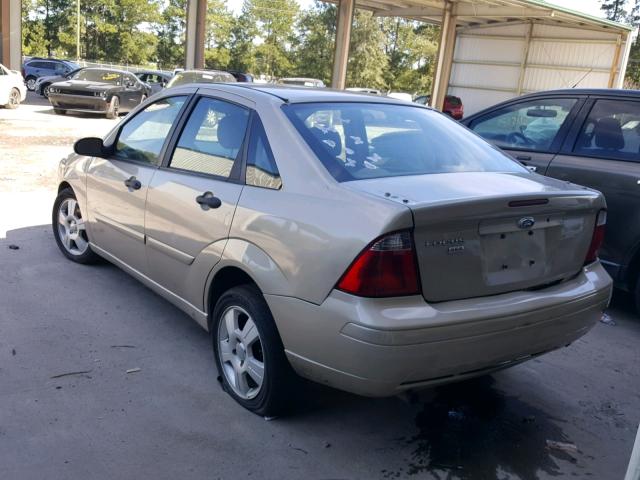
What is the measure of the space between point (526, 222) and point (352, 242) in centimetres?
86

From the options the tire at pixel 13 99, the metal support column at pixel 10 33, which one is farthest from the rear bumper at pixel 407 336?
the metal support column at pixel 10 33

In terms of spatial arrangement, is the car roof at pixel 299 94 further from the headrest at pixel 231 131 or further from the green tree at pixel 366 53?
the green tree at pixel 366 53

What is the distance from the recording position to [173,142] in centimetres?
391

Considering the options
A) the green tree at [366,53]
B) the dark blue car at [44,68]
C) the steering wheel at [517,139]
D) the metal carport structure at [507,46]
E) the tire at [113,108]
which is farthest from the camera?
the green tree at [366,53]

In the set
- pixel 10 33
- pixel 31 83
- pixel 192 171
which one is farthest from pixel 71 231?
pixel 31 83

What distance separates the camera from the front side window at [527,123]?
218 inches

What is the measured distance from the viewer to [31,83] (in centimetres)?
2895

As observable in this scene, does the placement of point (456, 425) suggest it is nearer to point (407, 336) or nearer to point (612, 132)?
point (407, 336)

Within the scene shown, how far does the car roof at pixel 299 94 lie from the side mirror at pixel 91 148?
38.8 inches

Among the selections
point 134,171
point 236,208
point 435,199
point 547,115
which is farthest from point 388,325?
point 547,115

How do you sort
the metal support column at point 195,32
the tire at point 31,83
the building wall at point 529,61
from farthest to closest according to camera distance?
the tire at point 31,83, the building wall at point 529,61, the metal support column at point 195,32

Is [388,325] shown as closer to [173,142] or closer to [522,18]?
[173,142]

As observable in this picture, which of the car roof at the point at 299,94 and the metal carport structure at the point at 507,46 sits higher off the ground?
the metal carport structure at the point at 507,46

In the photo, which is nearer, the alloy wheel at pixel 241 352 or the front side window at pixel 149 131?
the alloy wheel at pixel 241 352
